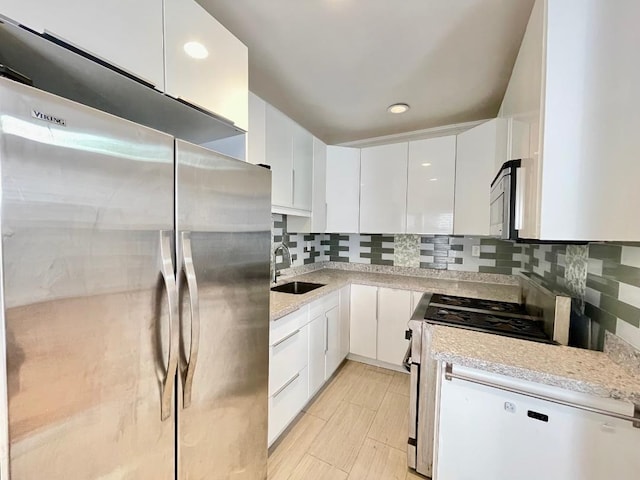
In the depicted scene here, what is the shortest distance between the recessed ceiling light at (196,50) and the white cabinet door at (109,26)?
4.2 inches

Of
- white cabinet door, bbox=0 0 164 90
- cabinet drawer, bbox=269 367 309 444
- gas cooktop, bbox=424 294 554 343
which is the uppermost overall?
white cabinet door, bbox=0 0 164 90

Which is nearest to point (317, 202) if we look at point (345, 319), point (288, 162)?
point (288, 162)

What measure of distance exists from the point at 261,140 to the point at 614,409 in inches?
76.3

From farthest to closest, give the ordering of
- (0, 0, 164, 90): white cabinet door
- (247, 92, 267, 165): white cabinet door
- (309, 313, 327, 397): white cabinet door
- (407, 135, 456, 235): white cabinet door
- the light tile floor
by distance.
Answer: (407, 135, 456, 235): white cabinet door
(309, 313, 327, 397): white cabinet door
(247, 92, 267, 165): white cabinet door
the light tile floor
(0, 0, 164, 90): white cabinet door

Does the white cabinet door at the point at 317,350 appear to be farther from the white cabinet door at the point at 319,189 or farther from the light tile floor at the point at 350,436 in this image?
the white cabinet door at the point at 319,189

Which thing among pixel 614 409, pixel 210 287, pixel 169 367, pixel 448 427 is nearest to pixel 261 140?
pixel 210 287

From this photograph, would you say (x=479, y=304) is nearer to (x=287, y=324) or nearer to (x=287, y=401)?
(x=287, y=324)

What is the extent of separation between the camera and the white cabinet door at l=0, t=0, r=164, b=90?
65 cm

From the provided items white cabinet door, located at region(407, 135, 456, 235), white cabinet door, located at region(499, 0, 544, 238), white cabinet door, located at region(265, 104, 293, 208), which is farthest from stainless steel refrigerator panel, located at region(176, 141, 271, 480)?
white cabinet door, located at region(407, 135, 456, 235)

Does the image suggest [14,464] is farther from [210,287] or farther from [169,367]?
[210,287]

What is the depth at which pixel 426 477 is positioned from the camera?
1.45 m

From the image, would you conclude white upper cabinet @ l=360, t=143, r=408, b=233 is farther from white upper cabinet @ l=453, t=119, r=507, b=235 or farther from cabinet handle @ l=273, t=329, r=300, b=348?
cabinet handle @ l=273, t=329, r=300, b=348

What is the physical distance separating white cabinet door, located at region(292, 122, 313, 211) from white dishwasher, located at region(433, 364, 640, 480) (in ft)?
5.28

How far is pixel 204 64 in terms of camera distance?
1069mm
